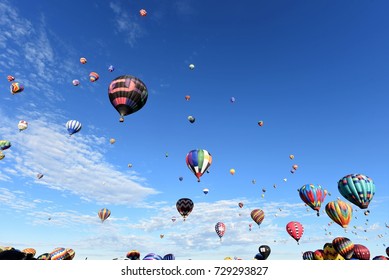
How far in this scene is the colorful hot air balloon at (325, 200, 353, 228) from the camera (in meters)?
30.5

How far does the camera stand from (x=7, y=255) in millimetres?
17734

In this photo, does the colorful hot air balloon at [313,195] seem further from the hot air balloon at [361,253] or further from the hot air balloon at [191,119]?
the hot air balloon at [191,119]

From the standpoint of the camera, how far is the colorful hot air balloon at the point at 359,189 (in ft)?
95.2

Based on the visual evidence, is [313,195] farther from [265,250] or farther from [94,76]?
Result: [94,76]

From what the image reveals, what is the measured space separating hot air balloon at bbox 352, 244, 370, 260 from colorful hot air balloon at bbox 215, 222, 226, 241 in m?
19.7

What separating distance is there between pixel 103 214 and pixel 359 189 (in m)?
34.3

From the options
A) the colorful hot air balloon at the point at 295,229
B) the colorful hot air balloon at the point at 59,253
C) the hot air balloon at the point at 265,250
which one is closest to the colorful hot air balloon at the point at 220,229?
the hot air balloon at the point at 265,250

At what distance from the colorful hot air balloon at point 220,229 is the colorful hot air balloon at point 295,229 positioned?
10.1 m

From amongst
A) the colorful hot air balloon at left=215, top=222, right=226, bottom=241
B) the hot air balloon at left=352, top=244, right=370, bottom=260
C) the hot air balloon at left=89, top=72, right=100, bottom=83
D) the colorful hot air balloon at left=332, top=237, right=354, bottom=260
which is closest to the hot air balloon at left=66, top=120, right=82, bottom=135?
the hot air balloon at left=89, top=72, right=100, bottom=83

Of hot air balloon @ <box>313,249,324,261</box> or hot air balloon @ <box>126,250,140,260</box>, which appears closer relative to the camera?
hot air balloon @ <box>313,249,324,261</box>

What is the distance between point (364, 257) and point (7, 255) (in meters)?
29.3

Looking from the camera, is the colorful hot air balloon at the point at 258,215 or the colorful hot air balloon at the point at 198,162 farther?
the colorful hot air balloon at the point at 258,215

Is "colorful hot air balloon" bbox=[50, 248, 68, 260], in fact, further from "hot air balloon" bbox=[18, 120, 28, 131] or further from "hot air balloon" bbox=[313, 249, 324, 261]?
"hot air balloon" bbox=[313, 249, 324, 261]

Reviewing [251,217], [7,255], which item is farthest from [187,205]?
[7,255]
